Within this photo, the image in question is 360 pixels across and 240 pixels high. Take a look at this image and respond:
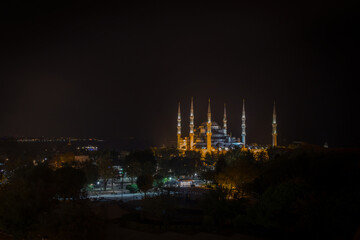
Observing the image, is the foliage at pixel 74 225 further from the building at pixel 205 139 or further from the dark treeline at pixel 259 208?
the building at pixel 205 139

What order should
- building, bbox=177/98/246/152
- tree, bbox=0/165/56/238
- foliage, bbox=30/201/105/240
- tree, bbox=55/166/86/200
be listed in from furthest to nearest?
building, bbox=177/98/246/152 → tree, bbox=55/166/86/200 → tree, bbox=0/165/56/238 → foliage, bbox=30/201/105/240

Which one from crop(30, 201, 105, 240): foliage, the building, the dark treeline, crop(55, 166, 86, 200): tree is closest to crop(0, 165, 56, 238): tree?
the dark treeline

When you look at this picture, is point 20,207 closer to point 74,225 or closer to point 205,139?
point 74,225

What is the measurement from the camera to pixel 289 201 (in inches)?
609

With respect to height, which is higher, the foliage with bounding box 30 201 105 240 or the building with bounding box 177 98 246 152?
the building with bounding box 177 98 246 152

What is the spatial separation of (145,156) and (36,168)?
927 inches

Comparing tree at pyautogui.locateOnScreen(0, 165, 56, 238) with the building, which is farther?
the building

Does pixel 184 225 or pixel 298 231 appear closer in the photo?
pixel 298 231

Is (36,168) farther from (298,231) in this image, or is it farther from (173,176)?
(173,176)

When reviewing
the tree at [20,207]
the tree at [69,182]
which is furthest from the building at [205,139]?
the tree at [20,207]

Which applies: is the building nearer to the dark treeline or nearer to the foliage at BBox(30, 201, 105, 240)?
the dark treeline

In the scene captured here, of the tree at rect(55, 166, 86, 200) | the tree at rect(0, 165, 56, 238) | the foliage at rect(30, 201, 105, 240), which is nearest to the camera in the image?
the foliage at rect(30, 201, 105, 240)

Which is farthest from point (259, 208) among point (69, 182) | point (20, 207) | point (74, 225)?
point (69, 182)

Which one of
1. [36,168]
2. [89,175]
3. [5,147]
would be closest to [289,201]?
[36,168]
